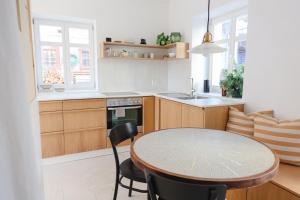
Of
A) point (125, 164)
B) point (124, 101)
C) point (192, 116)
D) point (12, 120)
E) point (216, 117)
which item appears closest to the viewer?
point (12, 120)

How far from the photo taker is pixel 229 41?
10.3ft

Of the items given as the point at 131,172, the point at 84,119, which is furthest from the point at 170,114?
the point at 131,172

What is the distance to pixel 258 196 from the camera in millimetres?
1688

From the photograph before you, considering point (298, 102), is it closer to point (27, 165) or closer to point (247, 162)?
point (247, 162)

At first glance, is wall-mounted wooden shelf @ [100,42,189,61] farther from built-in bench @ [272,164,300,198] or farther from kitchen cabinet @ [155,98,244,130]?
built-in bench @ [272,164,300,198]

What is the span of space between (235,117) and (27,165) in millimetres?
2131

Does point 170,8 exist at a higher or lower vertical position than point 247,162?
higher

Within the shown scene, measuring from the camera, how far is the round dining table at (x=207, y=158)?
1.08m

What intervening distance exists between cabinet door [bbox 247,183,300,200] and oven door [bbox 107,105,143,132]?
2.06 meters

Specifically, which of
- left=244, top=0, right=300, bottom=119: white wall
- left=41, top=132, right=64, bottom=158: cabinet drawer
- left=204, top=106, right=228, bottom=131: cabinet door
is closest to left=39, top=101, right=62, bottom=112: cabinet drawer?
left=41, top=132, right=64, bottom=158: cabinet drawer

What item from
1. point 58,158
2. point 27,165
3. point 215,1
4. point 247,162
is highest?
point 215,1

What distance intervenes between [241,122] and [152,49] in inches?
92.9

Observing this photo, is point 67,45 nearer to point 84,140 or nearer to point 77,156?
point 84,140

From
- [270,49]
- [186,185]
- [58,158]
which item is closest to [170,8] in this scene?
[270,49]
